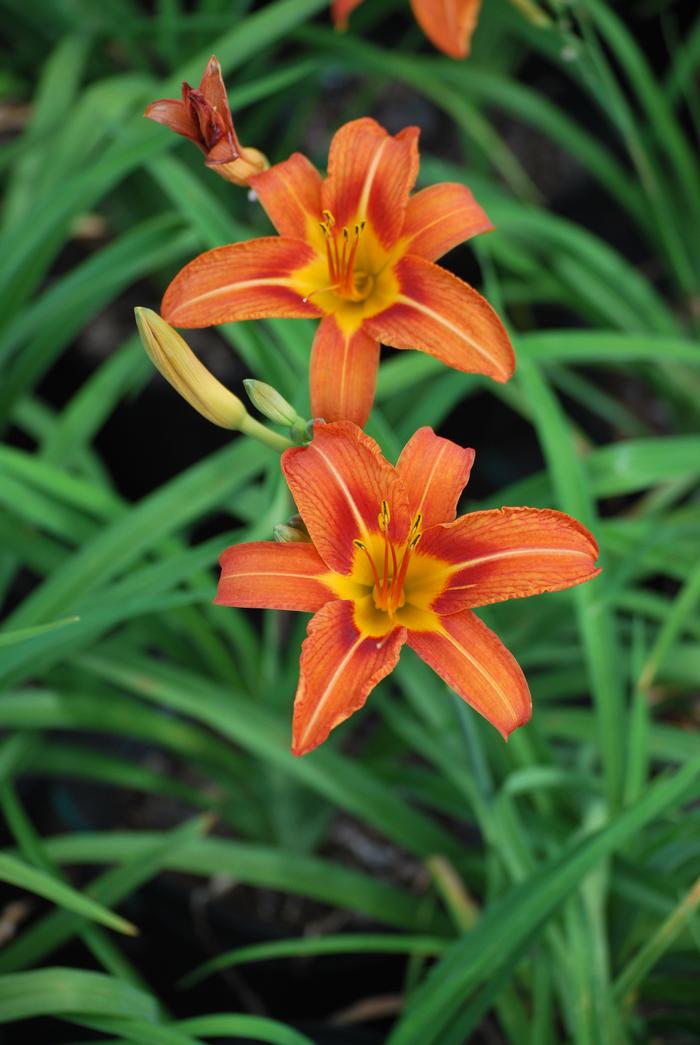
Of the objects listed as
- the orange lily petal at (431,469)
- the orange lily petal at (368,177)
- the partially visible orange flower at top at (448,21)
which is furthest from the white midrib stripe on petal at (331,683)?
the partially visible orange flower at top at (448,21)

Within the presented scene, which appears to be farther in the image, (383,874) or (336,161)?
(383,874)

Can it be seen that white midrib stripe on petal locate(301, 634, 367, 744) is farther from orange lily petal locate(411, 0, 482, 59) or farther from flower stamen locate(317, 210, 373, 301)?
orange lily petal locate(411, 0, 482, 59)

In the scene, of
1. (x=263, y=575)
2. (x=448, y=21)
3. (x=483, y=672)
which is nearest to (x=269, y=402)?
(x=263, y=575)

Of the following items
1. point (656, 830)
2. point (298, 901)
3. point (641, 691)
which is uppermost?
point (641, 691)

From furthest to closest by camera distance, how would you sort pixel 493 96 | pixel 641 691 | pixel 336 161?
pixel 493 96, pixel 641 691, pixel 336 161

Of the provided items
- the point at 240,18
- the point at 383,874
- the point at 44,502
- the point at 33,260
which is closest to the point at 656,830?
the point at 383,874

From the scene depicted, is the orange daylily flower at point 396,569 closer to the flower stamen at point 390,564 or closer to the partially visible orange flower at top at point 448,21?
the flower stamen at point 390,564

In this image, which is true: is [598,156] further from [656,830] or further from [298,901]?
[298,901]
